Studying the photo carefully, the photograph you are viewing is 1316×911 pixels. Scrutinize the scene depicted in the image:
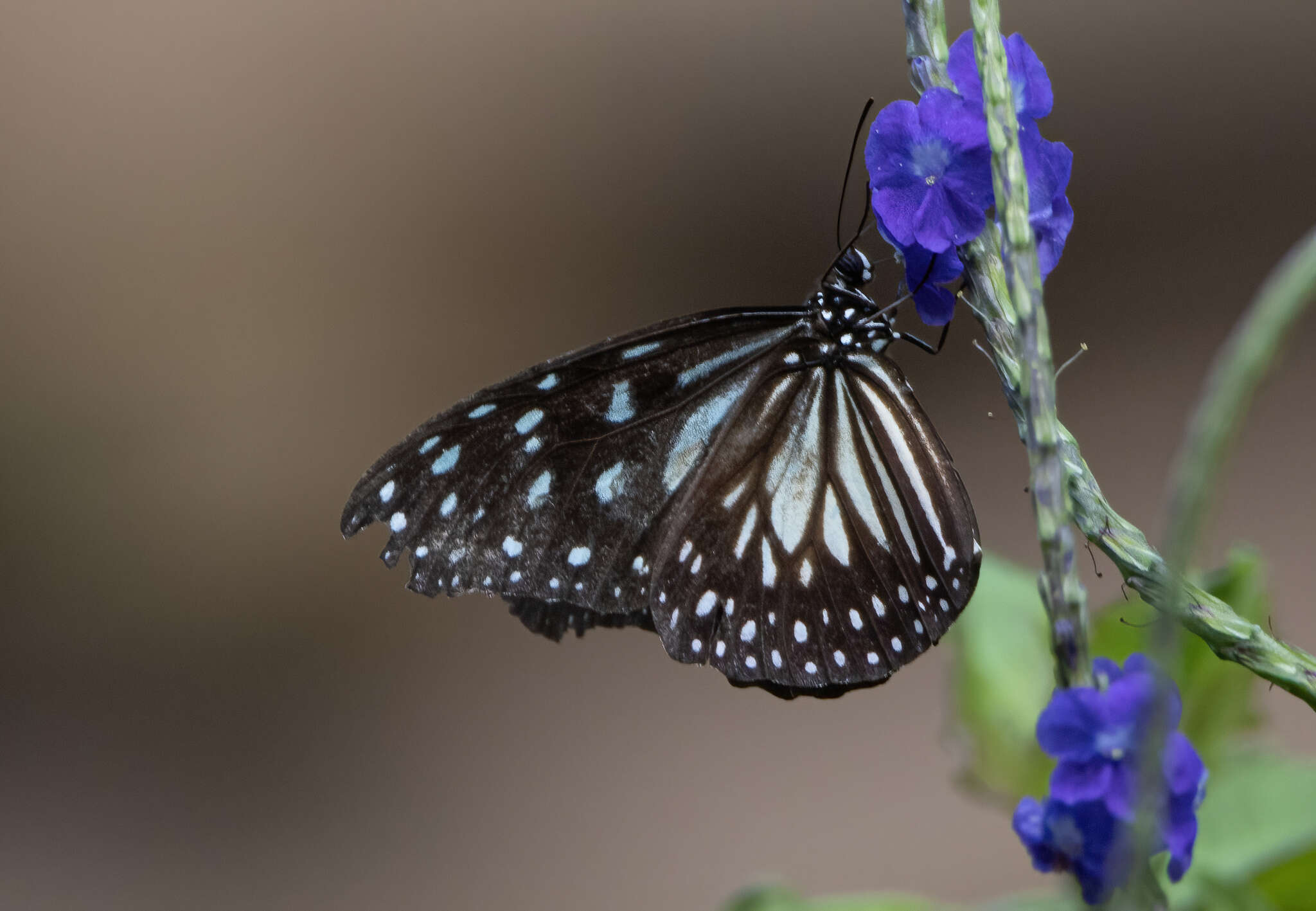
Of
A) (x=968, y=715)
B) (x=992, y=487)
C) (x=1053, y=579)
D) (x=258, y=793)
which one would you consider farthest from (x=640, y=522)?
(x=992, y=487)

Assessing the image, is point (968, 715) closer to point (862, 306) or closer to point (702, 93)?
point (862, 306)

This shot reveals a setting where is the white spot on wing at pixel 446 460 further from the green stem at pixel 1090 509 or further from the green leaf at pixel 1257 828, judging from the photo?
the green leaf at pixel 1257 828

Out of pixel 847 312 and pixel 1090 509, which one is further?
pixel 847 312

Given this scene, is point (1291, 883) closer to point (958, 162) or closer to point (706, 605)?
point (706, 605)

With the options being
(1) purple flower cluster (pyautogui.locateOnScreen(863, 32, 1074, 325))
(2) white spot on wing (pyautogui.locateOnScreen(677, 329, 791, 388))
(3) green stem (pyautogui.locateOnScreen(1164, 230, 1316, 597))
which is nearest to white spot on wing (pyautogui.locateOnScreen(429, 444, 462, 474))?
(2) white spot on wing (pyautogui.locateOnScreen(677, 329, 791, 388))

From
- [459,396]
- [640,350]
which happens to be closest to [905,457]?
[640,350]

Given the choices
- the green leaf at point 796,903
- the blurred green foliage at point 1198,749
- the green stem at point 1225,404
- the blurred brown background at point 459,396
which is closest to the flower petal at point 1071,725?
the green stem at point 1225,404
